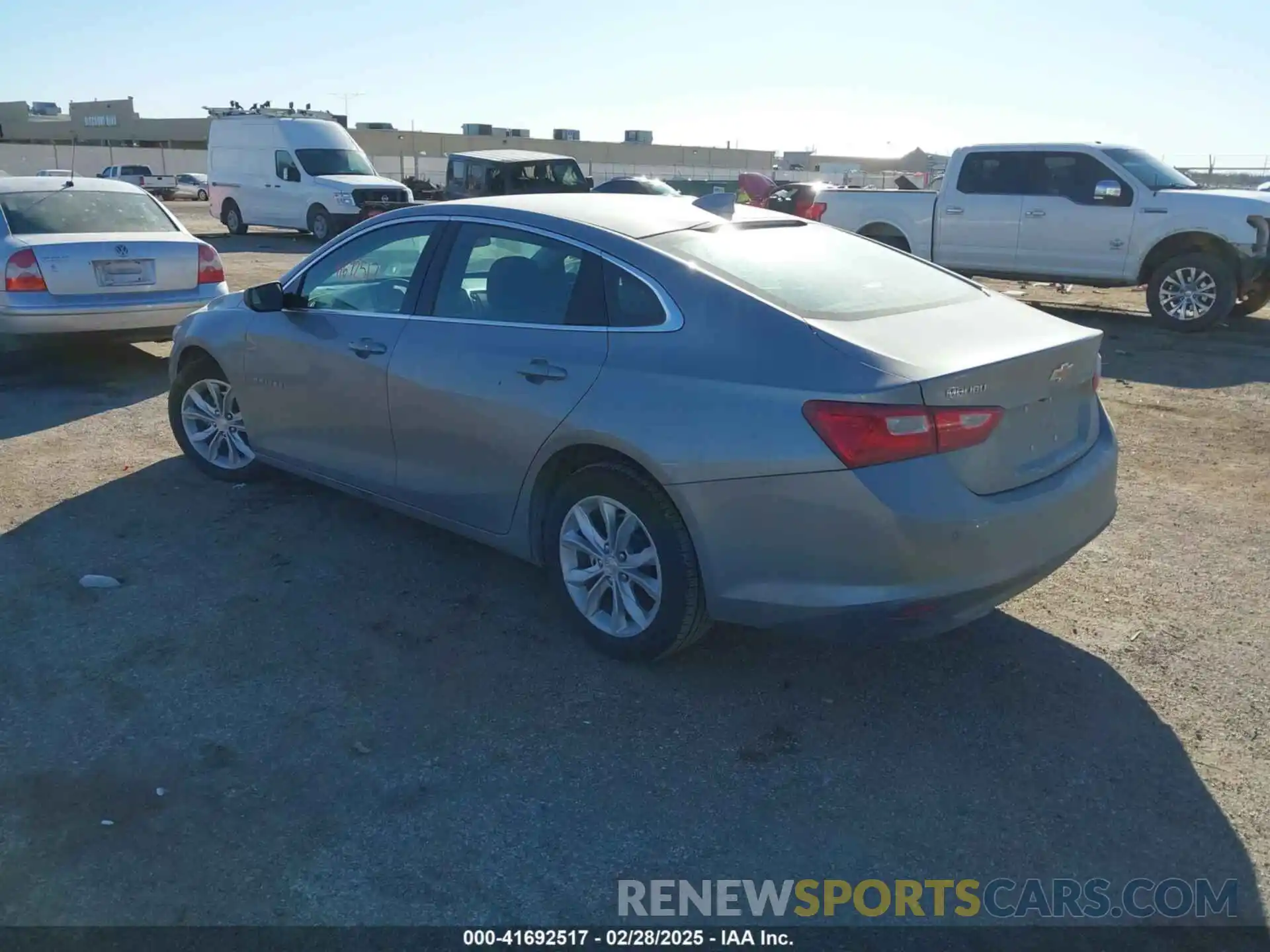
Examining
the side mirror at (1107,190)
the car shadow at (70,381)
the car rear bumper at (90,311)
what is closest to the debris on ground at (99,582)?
the car shadow at (70,381)

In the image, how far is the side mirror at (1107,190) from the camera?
1205 cm

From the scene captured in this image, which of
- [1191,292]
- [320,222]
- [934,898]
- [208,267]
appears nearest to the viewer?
[934,898]

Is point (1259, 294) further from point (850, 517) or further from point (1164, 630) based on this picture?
point (850, 517)

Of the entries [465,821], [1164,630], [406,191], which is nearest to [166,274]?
[465,821]

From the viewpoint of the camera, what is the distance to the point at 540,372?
159 inches

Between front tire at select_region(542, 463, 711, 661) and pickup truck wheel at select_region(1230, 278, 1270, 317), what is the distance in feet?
34.3

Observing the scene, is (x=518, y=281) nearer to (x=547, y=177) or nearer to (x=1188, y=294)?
(x=1188, y=294)

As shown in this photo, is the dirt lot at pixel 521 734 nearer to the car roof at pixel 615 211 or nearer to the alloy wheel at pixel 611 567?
the alloy wheel at pixel 611 567

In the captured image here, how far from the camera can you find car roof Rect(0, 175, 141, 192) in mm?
8852

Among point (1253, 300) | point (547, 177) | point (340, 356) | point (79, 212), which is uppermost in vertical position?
point (547, 177)

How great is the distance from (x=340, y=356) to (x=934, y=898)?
345 centimetres

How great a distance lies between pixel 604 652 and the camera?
4.02 m

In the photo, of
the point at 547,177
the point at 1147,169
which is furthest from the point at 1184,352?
the point at 547,177

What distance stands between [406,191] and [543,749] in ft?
69.8
